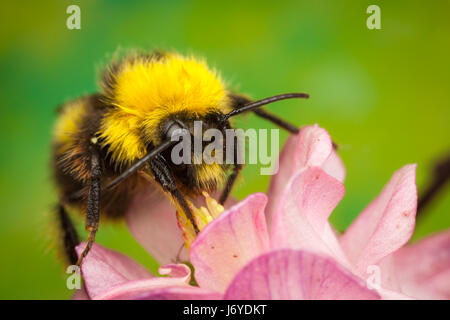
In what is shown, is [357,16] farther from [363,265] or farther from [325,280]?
[325,280]

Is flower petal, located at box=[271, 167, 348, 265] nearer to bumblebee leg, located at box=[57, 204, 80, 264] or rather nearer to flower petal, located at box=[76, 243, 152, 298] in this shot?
flower petal, located at box=[76, 243, 152, 298]

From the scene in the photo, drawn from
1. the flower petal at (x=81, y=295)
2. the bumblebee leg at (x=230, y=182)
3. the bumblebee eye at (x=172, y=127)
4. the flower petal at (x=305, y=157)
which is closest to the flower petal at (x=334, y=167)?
the flower petal at (x=305, y=157)

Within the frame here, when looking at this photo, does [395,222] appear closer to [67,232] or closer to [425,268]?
[425,268]

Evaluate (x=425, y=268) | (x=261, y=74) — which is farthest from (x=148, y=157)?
(x=261, y=74)

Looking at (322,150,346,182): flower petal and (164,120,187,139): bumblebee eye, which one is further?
(322,150,346,182): flower petal

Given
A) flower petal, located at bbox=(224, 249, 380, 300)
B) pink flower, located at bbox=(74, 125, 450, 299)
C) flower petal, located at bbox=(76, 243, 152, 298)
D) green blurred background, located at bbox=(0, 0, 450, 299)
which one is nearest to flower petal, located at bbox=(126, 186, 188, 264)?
pink flower, located at bbox=(74, 125, 450, 299)

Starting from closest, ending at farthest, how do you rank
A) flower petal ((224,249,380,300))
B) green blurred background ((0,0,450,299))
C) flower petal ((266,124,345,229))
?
flower petal ((224,249,380,300))
flower petal ((266,124,345,229))
green blurred background ((0,0,450,299))

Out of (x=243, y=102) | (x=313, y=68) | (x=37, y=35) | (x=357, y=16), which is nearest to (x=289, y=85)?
(x=313, y=68)

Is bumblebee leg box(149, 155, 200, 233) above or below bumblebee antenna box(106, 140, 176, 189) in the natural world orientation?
below
